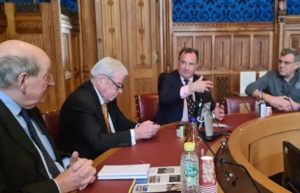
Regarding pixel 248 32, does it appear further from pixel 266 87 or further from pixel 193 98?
pixel 193 98

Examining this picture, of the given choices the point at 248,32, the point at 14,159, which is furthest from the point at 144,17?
the point at 14,159

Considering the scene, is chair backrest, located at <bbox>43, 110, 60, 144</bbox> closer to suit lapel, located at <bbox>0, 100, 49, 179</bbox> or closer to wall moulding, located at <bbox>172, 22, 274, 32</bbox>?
suit lapel, located at <bbox>0, 100, 49, 179</bbox>

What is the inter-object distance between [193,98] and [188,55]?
0.37 m

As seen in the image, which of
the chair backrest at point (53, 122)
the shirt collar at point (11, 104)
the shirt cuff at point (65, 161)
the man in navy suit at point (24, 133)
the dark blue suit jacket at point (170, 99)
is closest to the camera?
the man in navy suit at point (24, 133)

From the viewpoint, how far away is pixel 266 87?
3.27 m

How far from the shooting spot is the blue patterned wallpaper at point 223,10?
190 inches

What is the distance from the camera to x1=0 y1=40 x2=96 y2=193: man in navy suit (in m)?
1.23

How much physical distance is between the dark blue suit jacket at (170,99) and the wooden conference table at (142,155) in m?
0.59

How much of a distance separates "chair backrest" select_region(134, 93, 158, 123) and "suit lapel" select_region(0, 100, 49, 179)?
1.53m

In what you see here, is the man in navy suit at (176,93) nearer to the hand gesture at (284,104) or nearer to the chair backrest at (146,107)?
the chair backrest at (146,107)

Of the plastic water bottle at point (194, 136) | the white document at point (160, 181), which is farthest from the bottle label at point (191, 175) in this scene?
the plastic water bottle at point (194, 136)

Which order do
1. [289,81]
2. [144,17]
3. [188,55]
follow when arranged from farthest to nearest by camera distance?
[144,17]
[289,81]
[188,55]

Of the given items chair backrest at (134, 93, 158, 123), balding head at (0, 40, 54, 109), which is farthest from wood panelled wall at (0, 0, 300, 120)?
balding head at (0, 40, 54, 109)

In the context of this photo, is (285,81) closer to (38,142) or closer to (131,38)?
(131,38)
